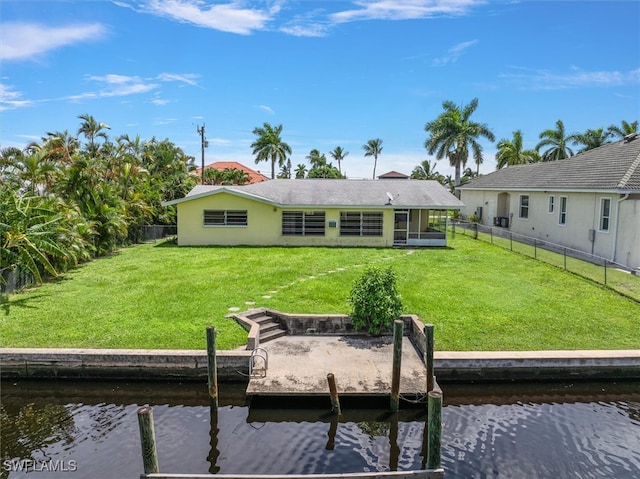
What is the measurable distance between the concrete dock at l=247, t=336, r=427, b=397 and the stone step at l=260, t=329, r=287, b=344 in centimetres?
15

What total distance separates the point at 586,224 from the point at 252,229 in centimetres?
1676

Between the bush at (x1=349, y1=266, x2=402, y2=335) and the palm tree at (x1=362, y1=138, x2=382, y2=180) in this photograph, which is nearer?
the bush at (x1=349, y1=266, x2=402, y2=335)

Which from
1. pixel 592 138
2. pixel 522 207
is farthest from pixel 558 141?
pixel 522 207

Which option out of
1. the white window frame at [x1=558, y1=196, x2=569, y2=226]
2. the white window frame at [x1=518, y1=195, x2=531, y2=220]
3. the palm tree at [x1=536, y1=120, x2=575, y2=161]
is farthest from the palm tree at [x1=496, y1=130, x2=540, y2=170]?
the white window frame at [x1=558, y1=196, x2=569, y2=226]

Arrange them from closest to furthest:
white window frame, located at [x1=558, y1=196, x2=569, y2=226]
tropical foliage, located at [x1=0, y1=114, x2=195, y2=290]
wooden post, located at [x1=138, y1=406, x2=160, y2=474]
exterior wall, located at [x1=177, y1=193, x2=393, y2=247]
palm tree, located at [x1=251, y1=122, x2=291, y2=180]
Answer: wooden post, located at [x1=138, y1=406, x2=160, y2=474] < tropical foliage, located at [x1=0, y1=114, x2=195, y2=290] < white window frame, located at [x1=558, y1=196, x2=569, y2=226] < exterior wall, located at [x1=177, y1=193, x2=393, y2=247] < palm tree, located at [x1=251, y1=122, x2=291, y2=180]

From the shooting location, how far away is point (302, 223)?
84.9 feet

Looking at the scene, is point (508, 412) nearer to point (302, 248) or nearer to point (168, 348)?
point (168, 348)

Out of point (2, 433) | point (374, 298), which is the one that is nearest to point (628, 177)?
point (374, 298)

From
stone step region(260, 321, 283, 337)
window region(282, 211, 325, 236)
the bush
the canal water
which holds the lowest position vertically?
the canal water

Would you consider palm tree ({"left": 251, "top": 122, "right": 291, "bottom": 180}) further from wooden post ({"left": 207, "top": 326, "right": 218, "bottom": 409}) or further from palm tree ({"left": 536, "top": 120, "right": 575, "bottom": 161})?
wooden post ({"left": 207, "top": 326, "right": 218, "bottom": 409})

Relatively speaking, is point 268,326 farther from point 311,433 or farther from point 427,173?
point 427,173

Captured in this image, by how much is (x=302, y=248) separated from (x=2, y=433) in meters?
17.5

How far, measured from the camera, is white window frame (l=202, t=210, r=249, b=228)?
25516mm

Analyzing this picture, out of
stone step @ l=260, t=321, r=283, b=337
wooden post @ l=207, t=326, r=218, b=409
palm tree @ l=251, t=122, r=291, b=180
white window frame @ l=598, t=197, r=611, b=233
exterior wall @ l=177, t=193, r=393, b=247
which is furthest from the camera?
palm tree @ l=251, t=122, r=291, b=180
